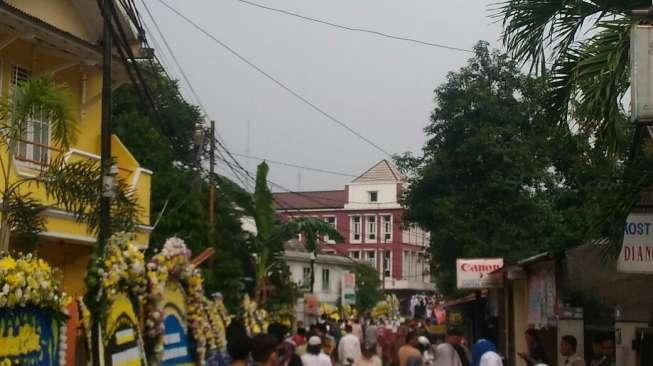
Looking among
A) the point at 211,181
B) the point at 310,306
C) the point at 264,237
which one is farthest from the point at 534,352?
the point at 310,306

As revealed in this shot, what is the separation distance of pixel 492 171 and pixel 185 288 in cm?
1704

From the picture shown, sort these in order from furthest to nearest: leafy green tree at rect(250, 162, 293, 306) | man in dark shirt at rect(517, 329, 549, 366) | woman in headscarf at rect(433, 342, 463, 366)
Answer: leafy green tree at rect(250, 162, 293, 306) → woman in headscarf at rect(433, 342, 463, 366) → man in dark shirt at rect(517, 329, 549, 366)

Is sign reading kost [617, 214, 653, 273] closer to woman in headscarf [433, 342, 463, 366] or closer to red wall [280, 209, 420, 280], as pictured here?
woman in headscarf [433, 342, 463, 366]

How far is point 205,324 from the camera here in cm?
1251

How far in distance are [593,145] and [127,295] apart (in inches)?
232

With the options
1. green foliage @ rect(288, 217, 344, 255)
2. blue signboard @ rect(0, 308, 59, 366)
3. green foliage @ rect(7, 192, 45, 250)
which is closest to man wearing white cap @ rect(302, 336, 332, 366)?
green foliage @ rect(7, 192, 45, 250)

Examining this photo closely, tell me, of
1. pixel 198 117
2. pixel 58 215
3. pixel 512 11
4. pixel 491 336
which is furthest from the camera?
pixel 198 117

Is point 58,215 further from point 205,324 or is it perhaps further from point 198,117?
point 198,117

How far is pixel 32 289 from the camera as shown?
27.1 ft

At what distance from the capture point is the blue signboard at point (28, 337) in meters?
7.97

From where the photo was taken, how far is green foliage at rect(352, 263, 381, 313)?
215ft

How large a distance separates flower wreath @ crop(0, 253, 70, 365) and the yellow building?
7968mm

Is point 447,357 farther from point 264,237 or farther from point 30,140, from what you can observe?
point 264,237

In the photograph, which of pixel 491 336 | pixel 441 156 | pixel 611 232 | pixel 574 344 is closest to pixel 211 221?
pixel 441 156
